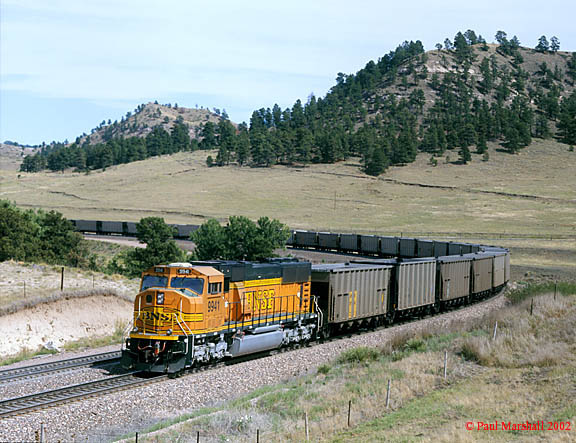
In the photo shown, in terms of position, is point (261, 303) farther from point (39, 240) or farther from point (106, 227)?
point (106, 227)

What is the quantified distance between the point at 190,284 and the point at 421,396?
8274 millimetres

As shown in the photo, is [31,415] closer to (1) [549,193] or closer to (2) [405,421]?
(2) [405,421]

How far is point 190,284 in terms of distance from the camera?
2177cm

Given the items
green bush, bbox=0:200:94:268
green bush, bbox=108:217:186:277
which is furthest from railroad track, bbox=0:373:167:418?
green bush, bbox=108:217:186:277

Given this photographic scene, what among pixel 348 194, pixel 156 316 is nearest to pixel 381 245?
pixel 156 316

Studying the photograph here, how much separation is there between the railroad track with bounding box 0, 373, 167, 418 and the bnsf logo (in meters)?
1.97

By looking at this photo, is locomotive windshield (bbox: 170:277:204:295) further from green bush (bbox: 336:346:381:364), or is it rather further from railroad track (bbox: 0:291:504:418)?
green bush (bbox: 336:346:381:364)

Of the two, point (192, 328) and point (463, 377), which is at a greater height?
point (192, 328)

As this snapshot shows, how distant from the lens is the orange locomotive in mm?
21250

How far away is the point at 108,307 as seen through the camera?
36.0 meters

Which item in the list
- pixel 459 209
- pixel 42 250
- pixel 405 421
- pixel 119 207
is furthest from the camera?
pixel 119 207

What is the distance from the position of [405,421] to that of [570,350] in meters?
9.69

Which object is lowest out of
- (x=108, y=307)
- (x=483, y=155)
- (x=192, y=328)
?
(x=108, y=307)

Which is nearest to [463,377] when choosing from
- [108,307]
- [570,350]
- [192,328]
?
[570,350]
